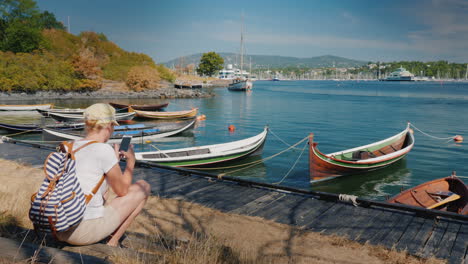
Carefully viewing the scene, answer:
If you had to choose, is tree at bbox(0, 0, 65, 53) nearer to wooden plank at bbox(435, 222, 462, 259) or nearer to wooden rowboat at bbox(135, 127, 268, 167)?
wooden rowboat at bbox(135, 127, 268, 167)

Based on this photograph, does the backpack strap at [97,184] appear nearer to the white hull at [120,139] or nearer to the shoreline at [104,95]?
the white hull at [120,139]

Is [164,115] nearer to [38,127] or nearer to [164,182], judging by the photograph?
[38,127]

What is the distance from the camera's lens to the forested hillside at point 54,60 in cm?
5823

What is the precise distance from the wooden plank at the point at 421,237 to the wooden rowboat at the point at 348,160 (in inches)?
260

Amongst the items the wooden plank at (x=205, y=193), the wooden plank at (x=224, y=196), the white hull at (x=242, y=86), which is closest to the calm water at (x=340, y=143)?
the wooden plank at (x=224, y=196)

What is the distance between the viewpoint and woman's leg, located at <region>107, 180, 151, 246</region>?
12.1 ft

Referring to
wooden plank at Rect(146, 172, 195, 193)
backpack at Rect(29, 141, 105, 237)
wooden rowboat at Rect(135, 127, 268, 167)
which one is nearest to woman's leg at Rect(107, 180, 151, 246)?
backpack at Rect(29, 141, 105, 237)

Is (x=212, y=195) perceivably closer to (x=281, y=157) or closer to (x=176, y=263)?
(x=176, y=263)

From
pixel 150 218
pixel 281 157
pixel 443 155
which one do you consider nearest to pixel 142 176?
pixel 150 218

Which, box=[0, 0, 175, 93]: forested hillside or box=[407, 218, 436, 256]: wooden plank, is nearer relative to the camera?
box=[407, 218, 436, 256]: wooden plank

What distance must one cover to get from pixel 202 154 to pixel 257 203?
7512mm

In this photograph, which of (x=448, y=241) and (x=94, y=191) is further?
(x=448, y=241)

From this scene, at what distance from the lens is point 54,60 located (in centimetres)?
6700

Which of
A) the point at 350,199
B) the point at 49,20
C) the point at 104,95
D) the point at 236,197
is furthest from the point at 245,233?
the point at 49,20
